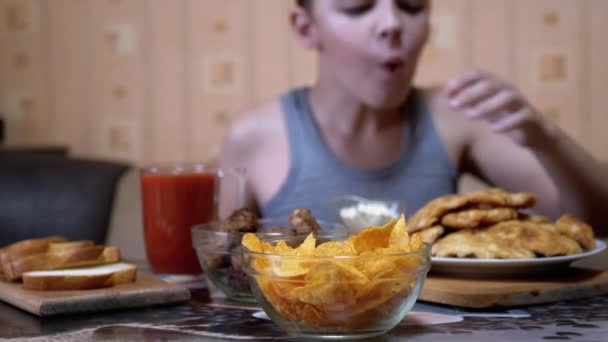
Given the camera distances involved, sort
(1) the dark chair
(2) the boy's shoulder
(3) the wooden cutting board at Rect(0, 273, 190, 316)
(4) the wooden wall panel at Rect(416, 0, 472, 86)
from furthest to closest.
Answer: (4) the wooden wall panel at Rect(416, 0, 472, 86) → (1) the dark chair → (2) the boy's shoulder → (3) the wooden cutting board at Rect(0, 273, 190, 316)

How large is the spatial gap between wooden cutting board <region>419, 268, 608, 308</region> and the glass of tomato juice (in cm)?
38

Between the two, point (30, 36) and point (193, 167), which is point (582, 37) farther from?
point (30, 36)

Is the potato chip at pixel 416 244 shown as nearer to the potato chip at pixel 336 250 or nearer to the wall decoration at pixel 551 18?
the potato chip at pixel 336 250

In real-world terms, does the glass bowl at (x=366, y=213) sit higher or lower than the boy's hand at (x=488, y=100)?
lower

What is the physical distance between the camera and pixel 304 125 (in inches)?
76.4

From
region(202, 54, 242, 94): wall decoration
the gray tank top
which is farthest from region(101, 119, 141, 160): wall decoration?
the gray tank top

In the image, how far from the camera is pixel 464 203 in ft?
3.26

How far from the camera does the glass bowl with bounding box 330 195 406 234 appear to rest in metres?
1.15

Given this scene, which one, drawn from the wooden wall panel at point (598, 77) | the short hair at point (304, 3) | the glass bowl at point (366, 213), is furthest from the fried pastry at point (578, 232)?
the wooden wall panel at point (598, 77)

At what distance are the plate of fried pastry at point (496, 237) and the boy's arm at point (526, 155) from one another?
0.32 metres

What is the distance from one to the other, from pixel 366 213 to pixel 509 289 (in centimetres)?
36

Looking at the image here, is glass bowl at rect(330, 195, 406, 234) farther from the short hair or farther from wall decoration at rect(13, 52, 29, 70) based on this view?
wall decoration at rect(13, 52, 29, 70)

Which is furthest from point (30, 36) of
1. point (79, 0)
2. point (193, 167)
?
point (193, 167)

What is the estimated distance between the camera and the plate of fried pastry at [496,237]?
919 millimetres
